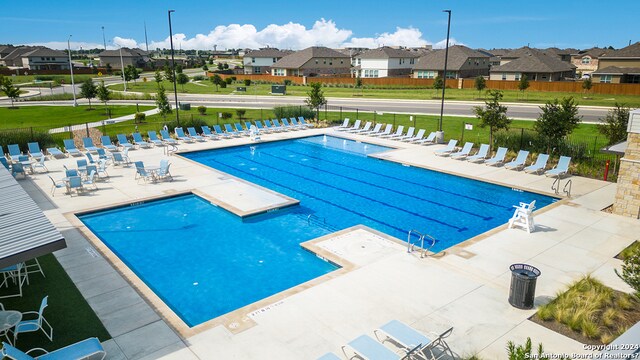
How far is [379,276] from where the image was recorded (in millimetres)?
10789

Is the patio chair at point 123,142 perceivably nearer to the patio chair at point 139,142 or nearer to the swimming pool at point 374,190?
the patio chair at point 139,142

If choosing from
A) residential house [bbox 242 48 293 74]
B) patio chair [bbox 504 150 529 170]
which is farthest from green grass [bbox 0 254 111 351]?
residential house [bbox 242 48 293 74]

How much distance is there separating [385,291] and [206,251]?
5771 millimetres

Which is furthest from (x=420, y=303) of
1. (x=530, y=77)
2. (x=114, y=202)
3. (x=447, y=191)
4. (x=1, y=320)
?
(x=530, y=77)

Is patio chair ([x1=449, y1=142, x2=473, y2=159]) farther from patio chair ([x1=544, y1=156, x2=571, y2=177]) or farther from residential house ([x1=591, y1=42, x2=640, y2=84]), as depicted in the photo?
residential house ([x1=591, y1=42, x2=640, y2=84])

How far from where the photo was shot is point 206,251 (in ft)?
43.1

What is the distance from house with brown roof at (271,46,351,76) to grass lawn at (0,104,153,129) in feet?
168

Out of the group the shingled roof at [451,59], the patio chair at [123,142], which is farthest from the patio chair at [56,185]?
the shingled roof at [451,59]

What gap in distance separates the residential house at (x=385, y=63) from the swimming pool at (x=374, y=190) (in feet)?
221

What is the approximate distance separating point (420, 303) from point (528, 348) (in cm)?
404

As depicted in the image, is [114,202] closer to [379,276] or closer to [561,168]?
[379,276]

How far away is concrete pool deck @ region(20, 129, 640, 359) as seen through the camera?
323 inches

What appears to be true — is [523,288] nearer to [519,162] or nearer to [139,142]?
[519,162]

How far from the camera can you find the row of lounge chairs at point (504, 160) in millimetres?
19406
